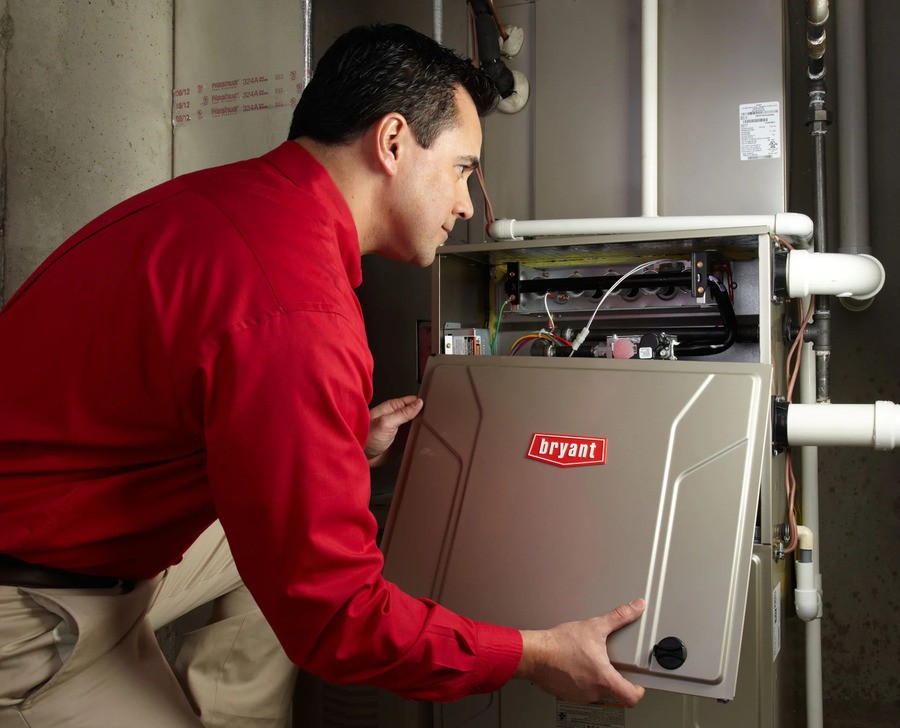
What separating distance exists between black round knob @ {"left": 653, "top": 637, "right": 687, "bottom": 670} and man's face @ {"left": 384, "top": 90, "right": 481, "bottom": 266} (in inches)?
26.0

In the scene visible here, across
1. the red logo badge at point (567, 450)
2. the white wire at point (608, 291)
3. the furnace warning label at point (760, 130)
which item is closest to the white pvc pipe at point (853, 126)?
the furnace warning label at point (760, 130)

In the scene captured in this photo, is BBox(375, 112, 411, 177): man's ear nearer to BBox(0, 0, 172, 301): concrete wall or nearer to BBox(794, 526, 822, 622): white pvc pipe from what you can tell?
BBox(0, 0, 172, 301): concrete wall

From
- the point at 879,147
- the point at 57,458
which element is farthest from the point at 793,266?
the point at 57,458

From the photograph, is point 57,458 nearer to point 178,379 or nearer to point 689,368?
point 178,379

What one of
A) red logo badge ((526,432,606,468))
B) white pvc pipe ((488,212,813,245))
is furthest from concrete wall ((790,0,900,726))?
red logo badge ((526,432,606,468))

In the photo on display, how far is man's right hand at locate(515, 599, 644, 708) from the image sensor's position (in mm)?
1032

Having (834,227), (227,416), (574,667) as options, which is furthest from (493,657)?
(834,227)

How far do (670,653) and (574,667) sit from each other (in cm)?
13

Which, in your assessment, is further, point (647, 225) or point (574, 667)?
point (647, 225)

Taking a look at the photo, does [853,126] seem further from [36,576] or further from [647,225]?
[36,576]

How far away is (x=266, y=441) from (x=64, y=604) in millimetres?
405

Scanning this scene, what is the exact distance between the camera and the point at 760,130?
171cm

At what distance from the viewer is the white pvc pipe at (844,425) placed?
1.42m

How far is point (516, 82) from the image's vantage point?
1957 millimetres
